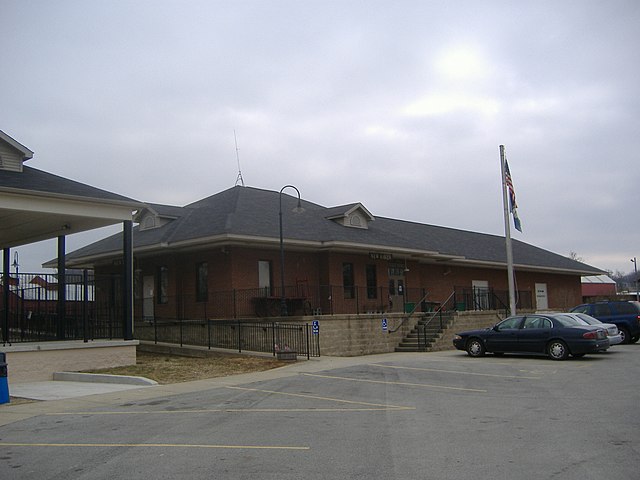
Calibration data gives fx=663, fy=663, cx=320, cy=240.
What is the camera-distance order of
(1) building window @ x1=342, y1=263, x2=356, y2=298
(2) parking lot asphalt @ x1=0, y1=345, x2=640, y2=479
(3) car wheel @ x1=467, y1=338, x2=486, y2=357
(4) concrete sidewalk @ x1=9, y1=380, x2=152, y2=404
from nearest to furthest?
1. (2) parking lot asphalt @ x1=0, y1=345, x2=640, y2=479
2. (4) concrete sidewalk @ x1=9, y1=380, x2=152, y2=404
3. (3) car wheel @ x1=467, y1=338, x2=486, y2=357
4. (1) building window @ x1=342, y1=263, x2=356, y2=298

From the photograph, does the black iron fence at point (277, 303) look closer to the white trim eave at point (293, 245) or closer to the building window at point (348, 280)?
the building window at point (348, 280)

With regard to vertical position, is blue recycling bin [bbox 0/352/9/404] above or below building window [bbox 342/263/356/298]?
below

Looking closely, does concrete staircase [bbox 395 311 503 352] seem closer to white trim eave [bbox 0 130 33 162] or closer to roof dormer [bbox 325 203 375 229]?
roof dormer [bbox 325 203 375 229]

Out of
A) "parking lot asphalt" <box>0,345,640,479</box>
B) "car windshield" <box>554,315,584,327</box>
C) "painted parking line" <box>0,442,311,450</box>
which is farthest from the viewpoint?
"car windshield" <box>554,315,584,327</box>

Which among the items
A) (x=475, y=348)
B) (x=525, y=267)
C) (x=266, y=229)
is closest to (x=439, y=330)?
(x=475, y=348)

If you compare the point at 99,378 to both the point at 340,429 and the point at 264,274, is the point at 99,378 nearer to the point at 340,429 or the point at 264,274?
the point at 340,429

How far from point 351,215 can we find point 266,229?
21.6 feet

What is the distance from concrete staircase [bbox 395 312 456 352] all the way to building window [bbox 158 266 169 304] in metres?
10.8

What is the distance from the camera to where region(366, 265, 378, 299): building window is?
32241 millimetres

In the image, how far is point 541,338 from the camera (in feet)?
69.2

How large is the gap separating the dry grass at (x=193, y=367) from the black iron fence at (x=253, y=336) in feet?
2.66

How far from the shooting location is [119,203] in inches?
787

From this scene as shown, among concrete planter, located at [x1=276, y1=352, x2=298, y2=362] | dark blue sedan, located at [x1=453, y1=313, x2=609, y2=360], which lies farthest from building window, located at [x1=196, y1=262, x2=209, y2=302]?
dark blue sedan, located at [x1=453, y1=313, x2=609, y2=360]

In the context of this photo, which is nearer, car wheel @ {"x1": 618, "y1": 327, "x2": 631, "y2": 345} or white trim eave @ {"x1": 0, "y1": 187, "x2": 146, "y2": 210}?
white trim eave @ {"x1": 0, "y1": 187, "x2": 146, "y2": 210}
